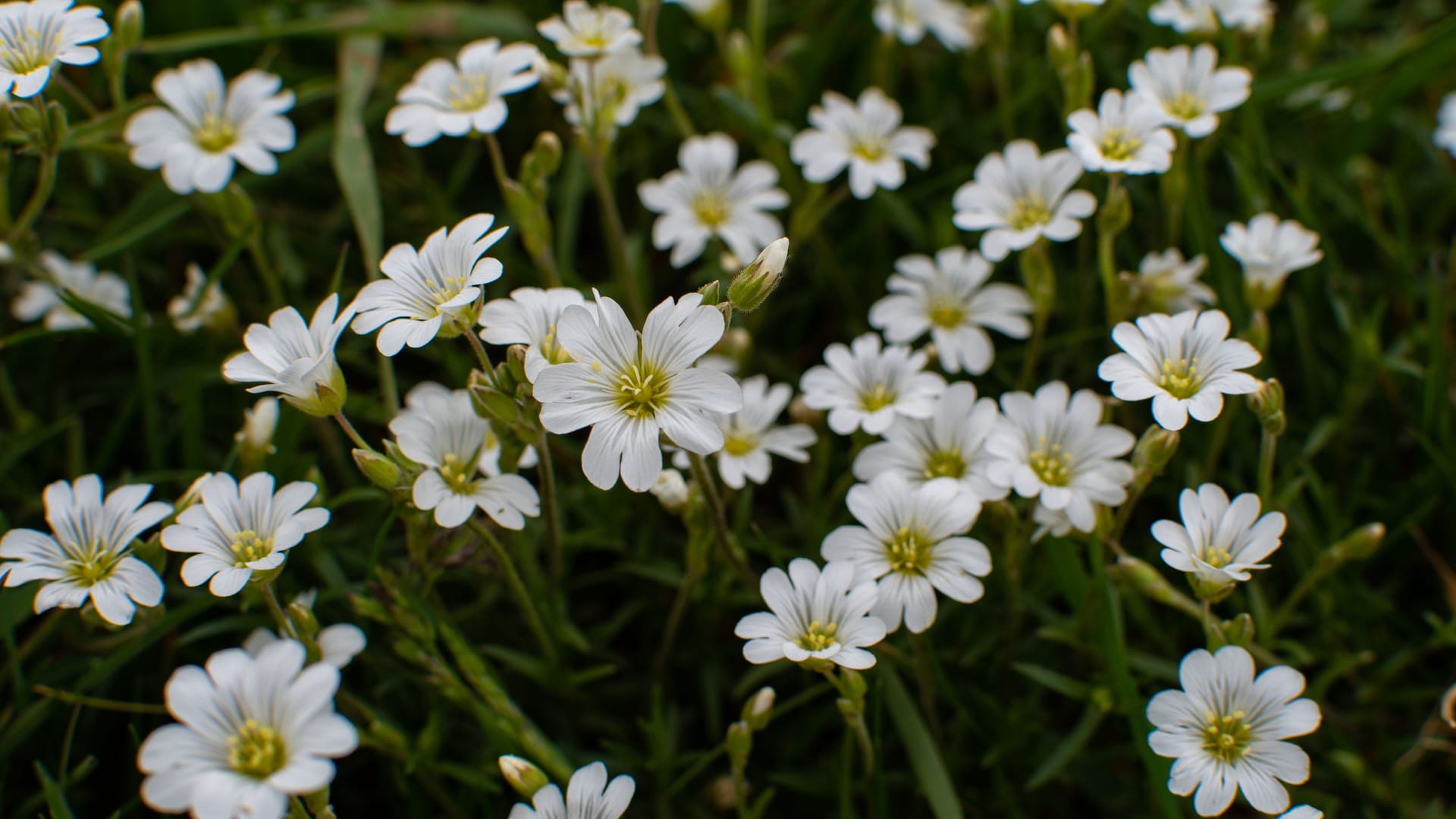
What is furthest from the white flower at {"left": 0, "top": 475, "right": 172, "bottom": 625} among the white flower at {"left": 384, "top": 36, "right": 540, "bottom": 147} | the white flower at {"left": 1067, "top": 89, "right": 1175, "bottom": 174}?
the white flower at {"left": 1067, "top": 89, "right": 1175, "bottom": 174}

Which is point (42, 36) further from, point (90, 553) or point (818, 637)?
point (818, 637)

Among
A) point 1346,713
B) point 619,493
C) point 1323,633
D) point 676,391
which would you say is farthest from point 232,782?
point 1346,713

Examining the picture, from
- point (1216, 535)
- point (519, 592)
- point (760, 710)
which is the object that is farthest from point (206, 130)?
point (1216, 535)

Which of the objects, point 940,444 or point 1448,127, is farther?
point 1448,127

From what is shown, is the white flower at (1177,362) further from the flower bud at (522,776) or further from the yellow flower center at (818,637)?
the flower bud at (522,776)

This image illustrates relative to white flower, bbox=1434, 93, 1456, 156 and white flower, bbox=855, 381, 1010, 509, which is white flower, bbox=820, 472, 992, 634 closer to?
white flower, bbox=855, 381, 1010, 509

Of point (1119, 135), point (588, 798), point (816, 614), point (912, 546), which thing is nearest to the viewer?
point (588, 798)

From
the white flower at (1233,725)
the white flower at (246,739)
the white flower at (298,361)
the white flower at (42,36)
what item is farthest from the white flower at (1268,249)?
the white flower at (42,36)
